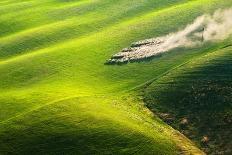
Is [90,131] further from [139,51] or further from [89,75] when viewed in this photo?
[139,51]

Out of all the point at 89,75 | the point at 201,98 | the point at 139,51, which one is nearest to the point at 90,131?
the point at 201,98

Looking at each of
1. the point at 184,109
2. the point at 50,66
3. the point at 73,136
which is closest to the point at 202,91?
the point at 184,109

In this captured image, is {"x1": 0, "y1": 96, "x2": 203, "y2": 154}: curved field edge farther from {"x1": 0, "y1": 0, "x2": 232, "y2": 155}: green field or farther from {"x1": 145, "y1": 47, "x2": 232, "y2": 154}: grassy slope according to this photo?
{"x1": 145, "y1": 47, "x2": 232, "y2": 154}: grassy slope

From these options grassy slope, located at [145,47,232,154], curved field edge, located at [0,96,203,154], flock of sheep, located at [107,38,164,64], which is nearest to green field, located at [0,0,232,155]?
curved field edge, located at [0,96,203,154]

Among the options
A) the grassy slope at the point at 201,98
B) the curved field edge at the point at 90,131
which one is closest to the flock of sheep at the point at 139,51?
the grassy slope at the point at 201,98

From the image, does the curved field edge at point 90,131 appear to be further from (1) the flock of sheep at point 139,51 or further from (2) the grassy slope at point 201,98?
(1) the flock of sheep at point 139,51

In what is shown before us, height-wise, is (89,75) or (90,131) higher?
(89,75)
